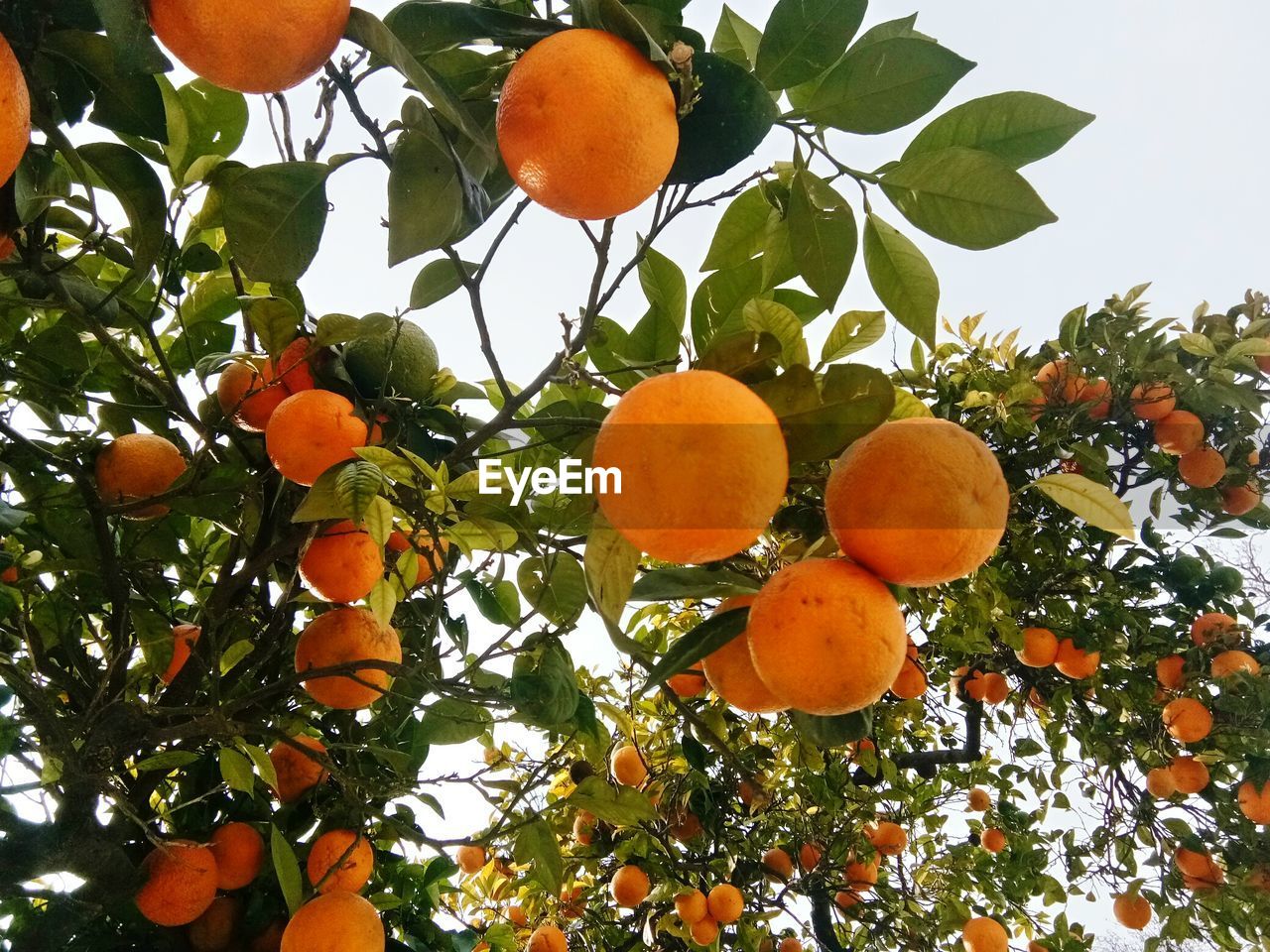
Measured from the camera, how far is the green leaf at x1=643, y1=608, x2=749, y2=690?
0.75 m

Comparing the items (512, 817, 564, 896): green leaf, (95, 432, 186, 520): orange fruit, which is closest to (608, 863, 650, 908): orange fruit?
(512, 817, 564, 896): green leaf

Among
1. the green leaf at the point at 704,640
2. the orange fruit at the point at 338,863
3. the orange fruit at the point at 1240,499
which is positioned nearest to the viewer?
the green leaf at the point at 704,640

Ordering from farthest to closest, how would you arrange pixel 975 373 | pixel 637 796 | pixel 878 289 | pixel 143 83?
pixel 975 373
pixel 637 796
pixel 878 289
pixel 143 83

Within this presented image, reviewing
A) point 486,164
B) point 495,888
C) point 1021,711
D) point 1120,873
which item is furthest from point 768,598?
point 495,888

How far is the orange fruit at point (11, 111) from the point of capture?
54cm

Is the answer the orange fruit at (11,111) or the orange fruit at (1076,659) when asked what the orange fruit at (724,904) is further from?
the orange fruit at (11,111)

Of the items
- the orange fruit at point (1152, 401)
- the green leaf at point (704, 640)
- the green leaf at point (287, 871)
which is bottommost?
the green leaf at point (287, 871)

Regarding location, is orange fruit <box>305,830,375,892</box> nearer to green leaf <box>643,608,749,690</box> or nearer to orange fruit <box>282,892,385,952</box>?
orange fruit <box>282,892,385,952</box>

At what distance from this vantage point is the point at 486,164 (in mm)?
806

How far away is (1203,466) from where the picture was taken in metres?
2.25

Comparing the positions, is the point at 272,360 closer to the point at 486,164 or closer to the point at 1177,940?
the point at 486,164

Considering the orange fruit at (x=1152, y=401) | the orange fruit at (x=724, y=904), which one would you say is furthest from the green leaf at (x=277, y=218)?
the orange fruit at (x=1152, y=401)

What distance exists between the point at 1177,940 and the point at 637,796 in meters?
1.74

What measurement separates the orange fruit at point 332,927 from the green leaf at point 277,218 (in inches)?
38.2
